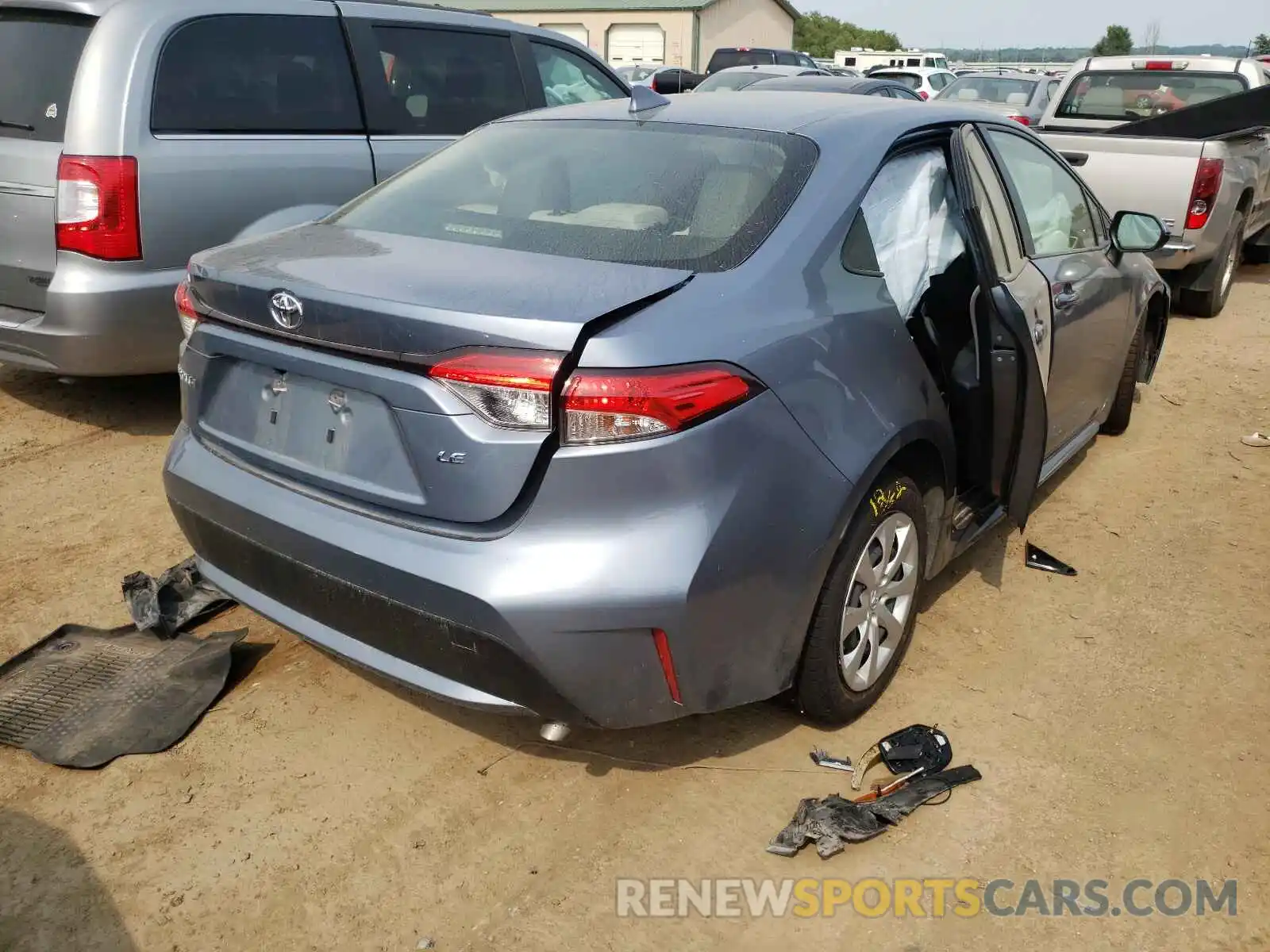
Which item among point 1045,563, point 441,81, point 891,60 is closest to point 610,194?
point 1045,563

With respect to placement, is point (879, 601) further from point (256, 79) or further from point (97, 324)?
point (256, 79)

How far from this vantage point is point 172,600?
3301 millimetres

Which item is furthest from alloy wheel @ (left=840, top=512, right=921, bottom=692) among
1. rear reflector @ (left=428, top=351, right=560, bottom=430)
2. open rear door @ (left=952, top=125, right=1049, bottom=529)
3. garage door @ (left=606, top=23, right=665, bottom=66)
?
garage door @ (left=606, top=23, right=665, bottom=66)

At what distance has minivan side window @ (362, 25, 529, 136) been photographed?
5.41 meters

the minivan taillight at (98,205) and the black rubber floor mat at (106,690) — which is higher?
the minivan taillight at (98,205)

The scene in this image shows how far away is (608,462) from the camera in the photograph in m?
2.15

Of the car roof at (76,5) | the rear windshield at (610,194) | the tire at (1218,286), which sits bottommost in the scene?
the tire at (1218,286)

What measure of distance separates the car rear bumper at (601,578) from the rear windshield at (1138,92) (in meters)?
8.31

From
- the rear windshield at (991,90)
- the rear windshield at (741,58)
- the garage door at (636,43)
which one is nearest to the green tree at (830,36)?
the garage door at (636,43)

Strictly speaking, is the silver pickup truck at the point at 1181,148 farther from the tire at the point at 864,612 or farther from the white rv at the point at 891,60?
the white rv at the point at 891,60

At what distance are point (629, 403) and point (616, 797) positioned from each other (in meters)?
1.10

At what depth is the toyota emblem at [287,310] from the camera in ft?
7.86

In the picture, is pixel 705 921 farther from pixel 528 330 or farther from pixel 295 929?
pixel 528 330

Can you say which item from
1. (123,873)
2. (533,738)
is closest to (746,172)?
(533,738)
